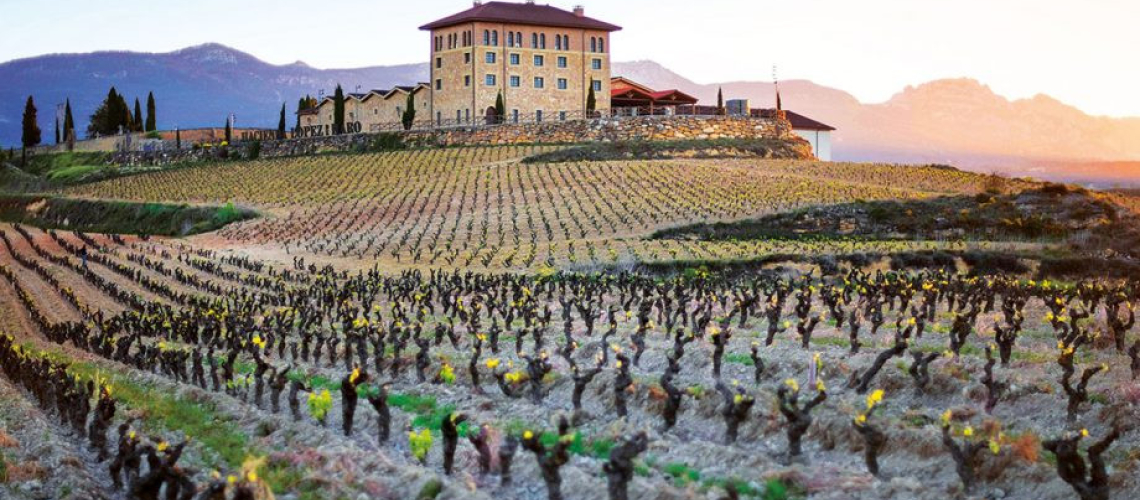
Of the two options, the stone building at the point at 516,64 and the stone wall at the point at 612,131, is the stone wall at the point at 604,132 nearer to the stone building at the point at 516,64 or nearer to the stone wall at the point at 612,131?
the stone wall at the point at 612,131

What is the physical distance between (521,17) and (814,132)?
25514 millimetres

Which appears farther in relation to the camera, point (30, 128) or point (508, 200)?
point (30, 128)

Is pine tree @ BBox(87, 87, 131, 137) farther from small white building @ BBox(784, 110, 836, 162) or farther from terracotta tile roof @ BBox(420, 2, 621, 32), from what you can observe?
small white building @ BBox(784, 110, 836, 162)

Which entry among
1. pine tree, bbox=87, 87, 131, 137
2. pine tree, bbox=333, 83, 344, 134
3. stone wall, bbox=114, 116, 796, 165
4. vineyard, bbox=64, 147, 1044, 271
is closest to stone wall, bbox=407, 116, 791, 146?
stone wall, bbox=114, 116, 796, 165

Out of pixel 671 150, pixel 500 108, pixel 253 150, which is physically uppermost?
pixel 500 108

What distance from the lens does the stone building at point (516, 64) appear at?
3794 inches

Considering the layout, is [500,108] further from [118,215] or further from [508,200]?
[508,200]

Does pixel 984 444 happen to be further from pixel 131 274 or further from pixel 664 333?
pixel 131 274

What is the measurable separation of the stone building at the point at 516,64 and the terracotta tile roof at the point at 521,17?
75 mm

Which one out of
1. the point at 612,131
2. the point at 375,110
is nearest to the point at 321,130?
the point at 375,110

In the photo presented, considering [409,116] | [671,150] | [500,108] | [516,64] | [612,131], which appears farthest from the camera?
[516,64]

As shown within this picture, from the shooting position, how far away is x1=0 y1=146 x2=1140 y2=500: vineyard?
1517cm

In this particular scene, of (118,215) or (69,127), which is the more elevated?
→ (69,127)

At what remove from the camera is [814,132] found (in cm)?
10394
